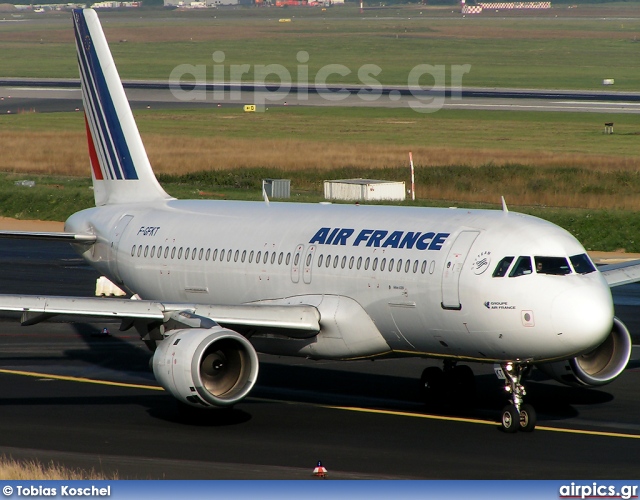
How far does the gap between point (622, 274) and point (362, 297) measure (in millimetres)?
7445

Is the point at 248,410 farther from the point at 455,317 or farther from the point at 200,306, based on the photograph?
the point at 455,317

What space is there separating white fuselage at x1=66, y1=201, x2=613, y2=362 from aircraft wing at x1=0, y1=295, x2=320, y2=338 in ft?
→ 2.04

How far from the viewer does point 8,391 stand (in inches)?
1277

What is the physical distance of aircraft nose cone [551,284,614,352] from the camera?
25.9 meters

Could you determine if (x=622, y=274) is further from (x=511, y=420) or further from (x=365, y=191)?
(x=365, y=191)

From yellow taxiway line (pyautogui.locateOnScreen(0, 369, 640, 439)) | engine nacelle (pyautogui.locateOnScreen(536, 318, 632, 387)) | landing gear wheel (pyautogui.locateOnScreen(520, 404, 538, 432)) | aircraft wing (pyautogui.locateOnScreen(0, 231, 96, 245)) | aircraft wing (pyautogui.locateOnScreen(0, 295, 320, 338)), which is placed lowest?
yellow taxiway line (pyautogui.locateOnScreen(0, 369, 640, 439))

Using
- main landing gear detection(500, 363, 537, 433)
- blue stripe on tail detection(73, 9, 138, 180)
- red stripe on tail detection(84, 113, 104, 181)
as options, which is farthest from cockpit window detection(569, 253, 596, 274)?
red stripe on tail detection(84, 113, 104, 181)

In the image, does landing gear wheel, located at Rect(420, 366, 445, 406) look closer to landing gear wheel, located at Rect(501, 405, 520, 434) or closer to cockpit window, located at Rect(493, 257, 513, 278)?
landing gear wheel, located at Rect(501, 405, 520, 434)

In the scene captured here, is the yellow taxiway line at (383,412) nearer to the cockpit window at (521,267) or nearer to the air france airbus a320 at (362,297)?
the air france airbus a320 at (362,297)

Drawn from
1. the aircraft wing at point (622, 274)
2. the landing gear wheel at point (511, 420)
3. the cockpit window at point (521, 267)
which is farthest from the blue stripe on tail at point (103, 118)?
the landing gear wheel at point (511, 420)

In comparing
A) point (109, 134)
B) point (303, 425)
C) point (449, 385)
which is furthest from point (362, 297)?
point (109, 134)

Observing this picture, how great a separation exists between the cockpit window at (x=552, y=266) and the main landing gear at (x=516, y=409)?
2.13m

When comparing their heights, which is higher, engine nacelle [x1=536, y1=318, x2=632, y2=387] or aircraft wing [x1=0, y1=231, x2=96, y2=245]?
aircraft wing [x1=0, y1=231, x2=96, y2=245]

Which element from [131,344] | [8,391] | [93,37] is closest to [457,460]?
[8,391]
